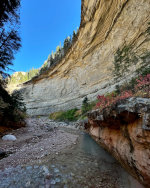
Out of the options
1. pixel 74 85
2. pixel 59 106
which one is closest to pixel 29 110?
pixel 59 106

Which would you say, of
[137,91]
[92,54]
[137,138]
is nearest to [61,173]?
[137,138]

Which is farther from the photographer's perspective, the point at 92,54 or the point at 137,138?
the point at 92,54

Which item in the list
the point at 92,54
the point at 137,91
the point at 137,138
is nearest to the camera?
the point at 137,138

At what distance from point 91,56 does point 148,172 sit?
25.6m

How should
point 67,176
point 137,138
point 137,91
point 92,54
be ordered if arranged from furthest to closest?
point 92,54, point 137,91, point 67,176, point 137,138

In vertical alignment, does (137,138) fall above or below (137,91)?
below

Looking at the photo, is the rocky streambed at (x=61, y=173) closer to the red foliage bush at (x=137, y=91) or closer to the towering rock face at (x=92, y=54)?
the red foliage bush at (x=137, y=91)

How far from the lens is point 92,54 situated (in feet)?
79.6

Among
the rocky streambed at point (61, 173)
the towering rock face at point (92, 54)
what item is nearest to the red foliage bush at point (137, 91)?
the rocky streambed at point (61, 173)

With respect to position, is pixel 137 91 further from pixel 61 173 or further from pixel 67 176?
pixel 61 173

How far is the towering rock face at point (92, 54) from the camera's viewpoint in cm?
1683

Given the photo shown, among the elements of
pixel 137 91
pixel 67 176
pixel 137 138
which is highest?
pixel 137 91

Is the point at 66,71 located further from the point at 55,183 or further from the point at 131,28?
the point at 55,183

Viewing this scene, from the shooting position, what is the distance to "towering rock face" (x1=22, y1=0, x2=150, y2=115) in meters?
16.8
